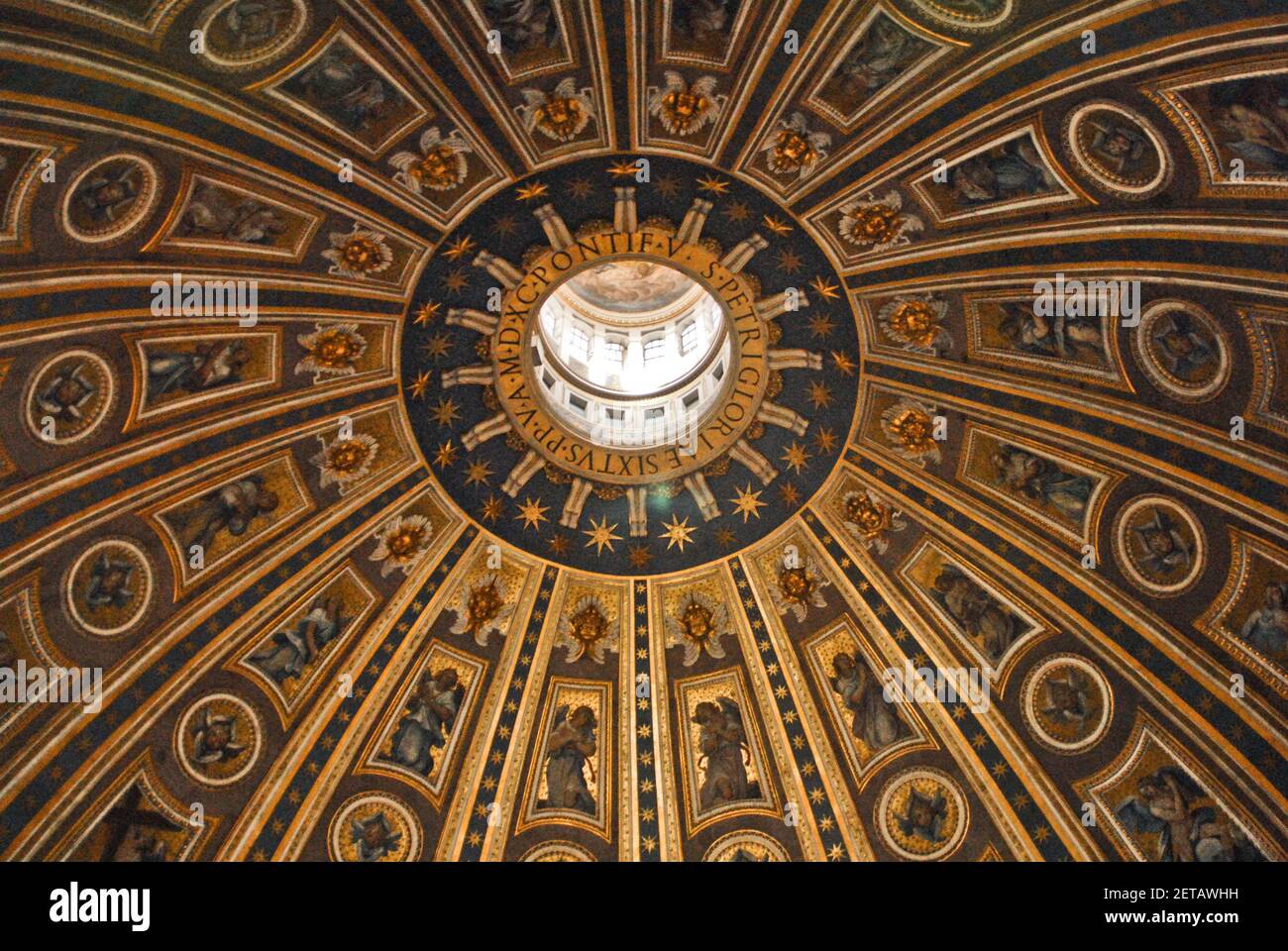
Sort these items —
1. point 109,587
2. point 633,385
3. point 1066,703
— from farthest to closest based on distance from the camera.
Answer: point 633,385
point 1066,703
point 109,587

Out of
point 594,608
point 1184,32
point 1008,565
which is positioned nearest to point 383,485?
point 594,608

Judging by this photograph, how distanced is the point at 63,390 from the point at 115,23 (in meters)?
5.34

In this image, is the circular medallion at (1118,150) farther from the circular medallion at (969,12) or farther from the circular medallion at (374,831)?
the circular medallion at (374,831)

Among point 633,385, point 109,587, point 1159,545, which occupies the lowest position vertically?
point 1159,545

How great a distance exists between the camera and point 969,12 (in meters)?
15.6

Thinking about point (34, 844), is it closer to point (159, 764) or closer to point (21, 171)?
point (159, 764)

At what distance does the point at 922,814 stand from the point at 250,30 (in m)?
15.3

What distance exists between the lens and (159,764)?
19.7 m

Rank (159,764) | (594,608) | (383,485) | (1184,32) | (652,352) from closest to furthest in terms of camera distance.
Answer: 1. (1184,32)
2. (159,764)
3. (383,485)
4. (594,608)
5. (652,352)

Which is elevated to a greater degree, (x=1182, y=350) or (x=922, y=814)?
(x=1182, y=350)
